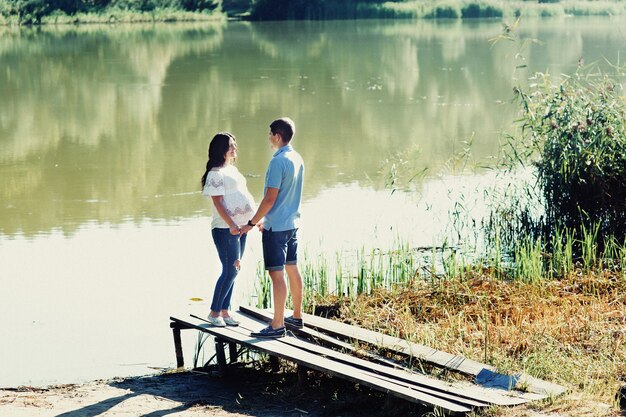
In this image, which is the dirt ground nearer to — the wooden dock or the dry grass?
the wooden dock

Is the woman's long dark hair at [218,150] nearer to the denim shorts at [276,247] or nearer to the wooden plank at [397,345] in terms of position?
the denim shorts at [276,247]

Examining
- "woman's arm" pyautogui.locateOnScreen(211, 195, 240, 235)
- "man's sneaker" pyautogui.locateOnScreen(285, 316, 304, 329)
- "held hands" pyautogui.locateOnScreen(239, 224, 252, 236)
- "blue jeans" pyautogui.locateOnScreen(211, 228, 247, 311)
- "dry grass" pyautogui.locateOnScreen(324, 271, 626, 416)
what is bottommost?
"dry grass" pyautogui.locateOnScreen(324, 271, 626, 416)

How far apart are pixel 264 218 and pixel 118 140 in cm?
1150

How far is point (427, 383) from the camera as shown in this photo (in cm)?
530

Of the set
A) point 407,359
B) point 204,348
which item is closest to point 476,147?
point 204,348

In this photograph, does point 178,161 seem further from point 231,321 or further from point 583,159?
point 231,321

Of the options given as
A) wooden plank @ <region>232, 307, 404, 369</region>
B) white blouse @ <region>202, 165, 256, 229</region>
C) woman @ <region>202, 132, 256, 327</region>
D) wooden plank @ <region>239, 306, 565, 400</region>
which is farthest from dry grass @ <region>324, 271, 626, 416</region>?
white blouse @ <region>202, 165, 256, 229</region>

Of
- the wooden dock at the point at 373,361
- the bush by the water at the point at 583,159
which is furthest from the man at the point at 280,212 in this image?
the bush by the water at the point at 583,159

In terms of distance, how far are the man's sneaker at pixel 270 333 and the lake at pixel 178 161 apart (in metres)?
1.16

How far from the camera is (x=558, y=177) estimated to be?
9.16 m

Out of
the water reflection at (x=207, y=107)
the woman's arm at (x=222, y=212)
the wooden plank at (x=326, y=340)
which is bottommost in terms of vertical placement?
the water reflection at (x=207, y=107)

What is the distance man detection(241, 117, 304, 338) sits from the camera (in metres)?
5.85

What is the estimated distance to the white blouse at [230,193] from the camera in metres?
6.09

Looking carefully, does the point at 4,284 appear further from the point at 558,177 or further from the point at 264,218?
the point at 558,177
